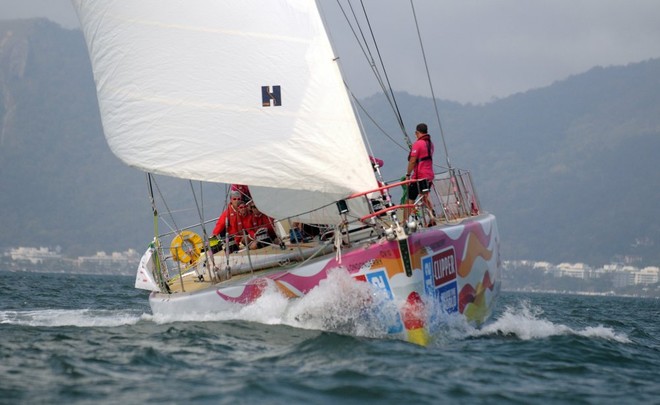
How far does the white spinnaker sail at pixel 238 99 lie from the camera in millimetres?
10234

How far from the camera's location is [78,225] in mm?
144750

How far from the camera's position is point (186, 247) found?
13.1m

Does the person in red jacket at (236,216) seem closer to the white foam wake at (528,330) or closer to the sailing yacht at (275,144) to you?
the sailing yacht at (275,144)

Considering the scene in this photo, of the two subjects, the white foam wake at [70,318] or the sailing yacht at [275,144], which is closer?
the sailing yacht at [275,144]

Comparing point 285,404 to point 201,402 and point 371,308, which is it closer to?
point 201,402

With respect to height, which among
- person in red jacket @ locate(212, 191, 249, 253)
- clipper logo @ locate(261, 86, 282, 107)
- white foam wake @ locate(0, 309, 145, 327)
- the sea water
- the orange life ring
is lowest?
the sea water

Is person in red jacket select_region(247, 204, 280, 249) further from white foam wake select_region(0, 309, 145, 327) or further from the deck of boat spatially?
white foam wake select_region(0, 309, 145, 327)

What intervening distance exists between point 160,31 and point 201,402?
5.17 meters

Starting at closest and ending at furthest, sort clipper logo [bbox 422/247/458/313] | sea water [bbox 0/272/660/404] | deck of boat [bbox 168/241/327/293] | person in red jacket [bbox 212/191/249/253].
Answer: sea water [bbox 0/272/660/404] → clipper logo [bbox 422/247/458/313] → deck of boat [bbox 168/241/327/293] → person in red jacket [bbox 212/191/249/253]

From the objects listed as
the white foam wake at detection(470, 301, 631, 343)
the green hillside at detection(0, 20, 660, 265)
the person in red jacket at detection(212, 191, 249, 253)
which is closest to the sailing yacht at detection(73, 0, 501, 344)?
the white foam wake at detection(470, 301, 631, 343)

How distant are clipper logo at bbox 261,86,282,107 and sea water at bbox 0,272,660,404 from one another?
6.43 ft

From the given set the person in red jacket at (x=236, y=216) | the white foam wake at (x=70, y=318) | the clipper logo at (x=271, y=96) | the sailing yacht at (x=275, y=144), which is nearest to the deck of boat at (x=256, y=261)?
the sailing yacht at (x=275, y=144)

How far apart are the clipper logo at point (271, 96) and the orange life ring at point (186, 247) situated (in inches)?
124

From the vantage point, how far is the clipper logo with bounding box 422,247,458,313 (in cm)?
970
